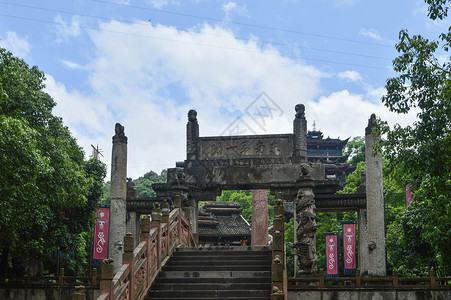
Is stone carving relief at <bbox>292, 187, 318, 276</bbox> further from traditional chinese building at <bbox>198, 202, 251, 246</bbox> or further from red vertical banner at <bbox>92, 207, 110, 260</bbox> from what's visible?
traditional chinese building at <bbox>198, 202, 251, 246</bbox>

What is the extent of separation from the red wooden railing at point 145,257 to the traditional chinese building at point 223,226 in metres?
23.6

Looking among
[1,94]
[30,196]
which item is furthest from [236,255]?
[1,94]

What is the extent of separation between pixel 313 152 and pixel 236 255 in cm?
4483

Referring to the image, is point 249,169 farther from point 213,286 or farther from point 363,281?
point 213,286

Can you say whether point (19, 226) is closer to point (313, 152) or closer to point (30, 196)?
point (30, 196)

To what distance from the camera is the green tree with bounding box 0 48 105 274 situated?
11.7 metres

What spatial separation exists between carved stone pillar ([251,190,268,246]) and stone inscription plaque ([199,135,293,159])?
304 inches

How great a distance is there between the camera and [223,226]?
123ft

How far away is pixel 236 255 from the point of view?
11.2m

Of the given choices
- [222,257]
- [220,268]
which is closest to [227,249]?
[222,257]

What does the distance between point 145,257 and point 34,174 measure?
453 cm

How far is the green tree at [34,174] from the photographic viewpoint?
11.7 metres

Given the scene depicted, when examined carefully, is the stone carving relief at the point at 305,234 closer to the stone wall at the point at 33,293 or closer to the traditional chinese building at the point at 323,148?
the stone wall at the point at 33,293

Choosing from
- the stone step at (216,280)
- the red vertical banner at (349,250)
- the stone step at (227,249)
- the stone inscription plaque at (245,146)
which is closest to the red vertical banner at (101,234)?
the stone inscription plaque at (245,146)
